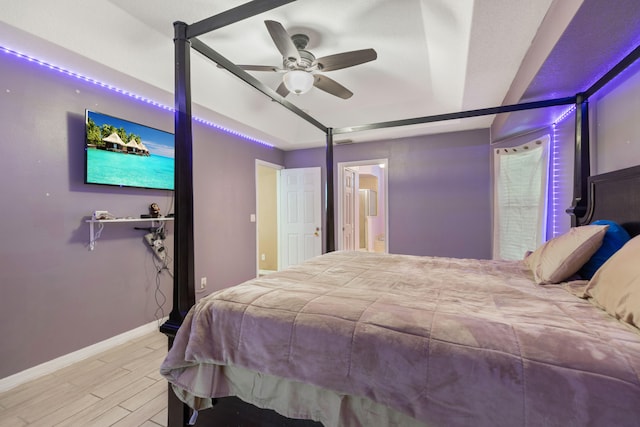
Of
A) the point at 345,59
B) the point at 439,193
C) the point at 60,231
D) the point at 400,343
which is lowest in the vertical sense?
the point at 400,343

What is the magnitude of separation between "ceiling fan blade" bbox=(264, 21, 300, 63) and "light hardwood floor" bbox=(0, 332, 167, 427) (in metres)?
2.50

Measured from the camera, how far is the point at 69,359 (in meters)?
2.30

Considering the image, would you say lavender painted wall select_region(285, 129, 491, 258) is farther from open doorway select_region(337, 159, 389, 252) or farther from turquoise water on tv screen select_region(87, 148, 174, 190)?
turquoise water on tv screen select_region(87, 148, 174, 190)

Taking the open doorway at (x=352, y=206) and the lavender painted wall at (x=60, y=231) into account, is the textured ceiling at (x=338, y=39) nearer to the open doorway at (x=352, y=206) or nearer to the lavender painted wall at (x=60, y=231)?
the lavender painted wall at (x=60, y=231)

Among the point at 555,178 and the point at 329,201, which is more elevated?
the point at 555,178

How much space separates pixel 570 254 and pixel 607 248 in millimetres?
178

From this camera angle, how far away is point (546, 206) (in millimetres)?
2912

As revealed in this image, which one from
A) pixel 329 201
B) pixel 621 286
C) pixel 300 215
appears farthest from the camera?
pixel 300 215

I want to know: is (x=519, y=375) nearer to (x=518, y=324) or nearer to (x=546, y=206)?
(x=518, y=324)

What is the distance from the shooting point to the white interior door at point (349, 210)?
503 centimetres

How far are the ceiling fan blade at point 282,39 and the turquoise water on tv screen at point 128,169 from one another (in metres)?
1.81

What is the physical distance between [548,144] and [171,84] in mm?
3793

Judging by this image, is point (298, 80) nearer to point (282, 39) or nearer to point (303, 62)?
point (303, 62)

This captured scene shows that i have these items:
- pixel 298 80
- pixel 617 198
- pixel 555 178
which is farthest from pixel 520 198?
pixel 298 80
